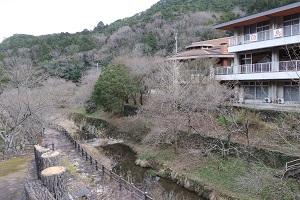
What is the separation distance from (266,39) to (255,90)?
4393 millimetres

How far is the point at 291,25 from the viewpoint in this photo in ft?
53.7

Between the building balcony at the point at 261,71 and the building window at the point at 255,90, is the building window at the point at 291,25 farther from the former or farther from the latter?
the building window at the point at 255,90

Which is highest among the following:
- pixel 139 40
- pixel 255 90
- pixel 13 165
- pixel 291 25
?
pixel 139 40

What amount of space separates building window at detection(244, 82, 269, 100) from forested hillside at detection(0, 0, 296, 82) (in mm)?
19449

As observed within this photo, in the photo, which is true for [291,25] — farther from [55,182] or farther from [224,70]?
[55,182]

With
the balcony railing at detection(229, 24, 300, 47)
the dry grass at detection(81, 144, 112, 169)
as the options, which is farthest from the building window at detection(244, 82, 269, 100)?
the dry grass at detection(81, 144, 112, 169)

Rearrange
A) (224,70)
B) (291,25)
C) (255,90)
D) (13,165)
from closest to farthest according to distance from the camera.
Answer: (13,165), (291,25), (255,90), (224,70)

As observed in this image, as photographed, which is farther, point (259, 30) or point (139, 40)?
point (139, 40)

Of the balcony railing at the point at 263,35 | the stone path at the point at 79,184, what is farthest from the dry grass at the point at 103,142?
the balcony railing at the point at 263,35

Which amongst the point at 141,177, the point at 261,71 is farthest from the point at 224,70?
the point at 141,177

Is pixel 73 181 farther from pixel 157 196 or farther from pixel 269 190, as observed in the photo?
pixel 269 190

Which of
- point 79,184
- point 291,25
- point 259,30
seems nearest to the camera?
point 79,184

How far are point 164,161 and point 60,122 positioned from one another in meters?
17.8

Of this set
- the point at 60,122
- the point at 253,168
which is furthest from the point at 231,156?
the point at 60,122
